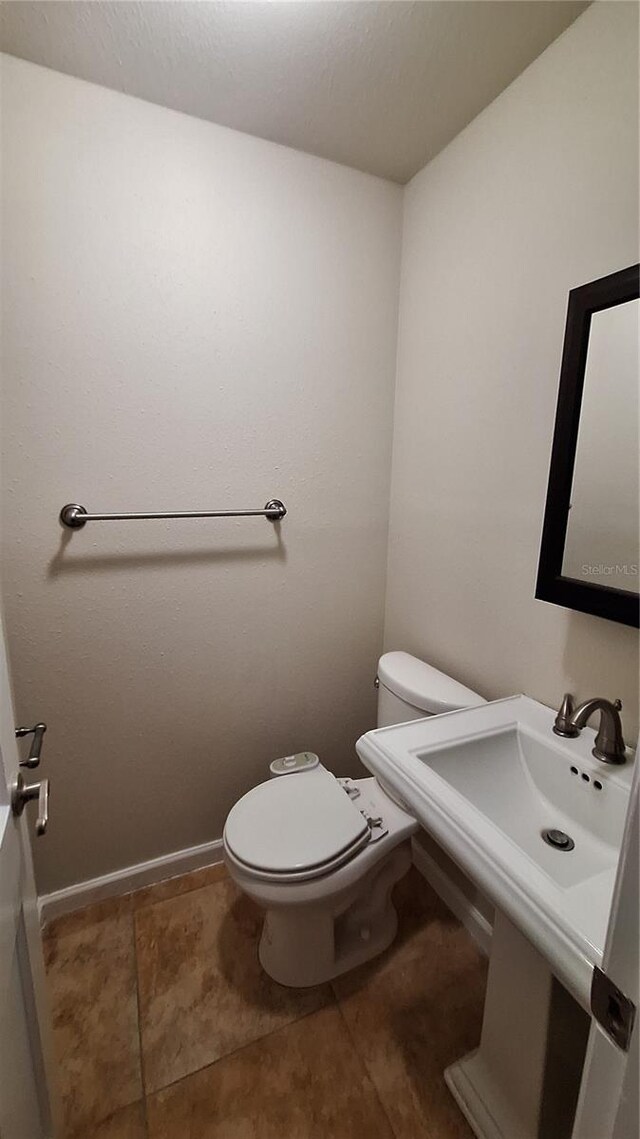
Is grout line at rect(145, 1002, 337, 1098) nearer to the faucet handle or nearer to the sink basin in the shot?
the sink basin

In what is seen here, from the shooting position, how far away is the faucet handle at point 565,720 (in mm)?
1020

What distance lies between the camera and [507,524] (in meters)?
1.25

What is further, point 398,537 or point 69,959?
point 398,537

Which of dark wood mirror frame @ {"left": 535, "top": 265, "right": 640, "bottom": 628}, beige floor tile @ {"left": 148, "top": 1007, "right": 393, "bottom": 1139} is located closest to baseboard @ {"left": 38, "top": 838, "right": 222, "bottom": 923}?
beige floor tile @ {"left": 148, "top": 1007, "right": 393, "bottom": 1139}

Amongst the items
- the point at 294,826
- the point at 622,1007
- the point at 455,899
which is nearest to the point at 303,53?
the point at 622,1007

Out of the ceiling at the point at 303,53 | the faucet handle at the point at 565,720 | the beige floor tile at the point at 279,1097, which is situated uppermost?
the ceiling at the point at 303,53

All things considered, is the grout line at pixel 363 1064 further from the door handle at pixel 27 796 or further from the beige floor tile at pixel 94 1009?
the door handle at pixel 27 796

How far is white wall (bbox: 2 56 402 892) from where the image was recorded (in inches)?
47.4

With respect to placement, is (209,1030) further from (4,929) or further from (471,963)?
(4,929)

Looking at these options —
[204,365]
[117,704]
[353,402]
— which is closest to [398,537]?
[353,402]

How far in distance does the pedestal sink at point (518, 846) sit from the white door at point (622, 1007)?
0.78 ft

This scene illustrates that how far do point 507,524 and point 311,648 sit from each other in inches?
31.5

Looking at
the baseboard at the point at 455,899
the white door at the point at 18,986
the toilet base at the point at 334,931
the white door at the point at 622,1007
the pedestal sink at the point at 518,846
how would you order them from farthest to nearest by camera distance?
the baseboard at the point at 455,899 → the toilet base at the point at 334,931 → the pedestal sink at the point at 518,846 → the white door at the point at 18,986 → the white door at the point at 622,1007

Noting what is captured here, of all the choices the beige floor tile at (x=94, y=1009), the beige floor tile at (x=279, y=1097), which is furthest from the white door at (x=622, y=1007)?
the beige floor tile at (x=94, y=1009)
